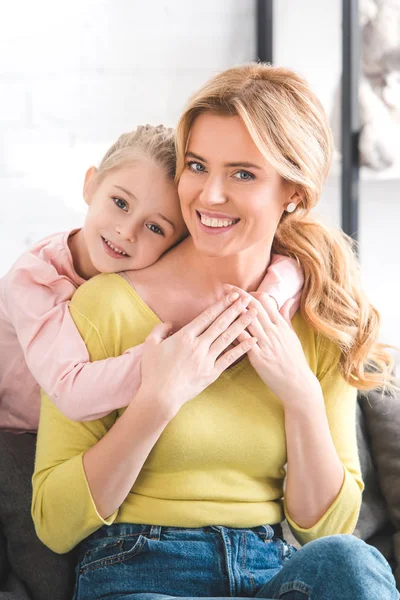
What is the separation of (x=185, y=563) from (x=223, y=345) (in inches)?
13.8

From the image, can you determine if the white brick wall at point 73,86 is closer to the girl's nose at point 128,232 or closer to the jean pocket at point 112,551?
the girl's nose at point 128,232

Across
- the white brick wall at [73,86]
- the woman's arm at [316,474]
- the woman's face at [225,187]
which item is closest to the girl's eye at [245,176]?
the woman's face at [225,187]

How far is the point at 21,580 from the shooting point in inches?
61.9

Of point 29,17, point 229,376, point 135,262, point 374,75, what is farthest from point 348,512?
point 29,17

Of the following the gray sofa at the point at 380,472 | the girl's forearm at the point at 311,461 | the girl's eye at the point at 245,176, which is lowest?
the gray sofa at the point at 380,472

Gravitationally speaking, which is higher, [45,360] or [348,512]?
[45,360]

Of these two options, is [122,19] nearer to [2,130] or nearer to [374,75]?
[2,130]

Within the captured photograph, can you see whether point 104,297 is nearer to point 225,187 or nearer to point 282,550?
point 225,187

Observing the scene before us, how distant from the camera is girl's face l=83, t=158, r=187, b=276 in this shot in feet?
5.07

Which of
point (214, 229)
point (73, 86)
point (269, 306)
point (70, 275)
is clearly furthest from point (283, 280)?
point (73, 86)

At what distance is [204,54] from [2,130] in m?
0.92

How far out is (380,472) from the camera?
1868 mm

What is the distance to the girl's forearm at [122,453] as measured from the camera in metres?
1.34

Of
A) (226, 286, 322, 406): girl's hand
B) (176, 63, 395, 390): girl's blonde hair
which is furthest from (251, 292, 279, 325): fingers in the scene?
(176, 63, 395, 390): girl's blonde hair
